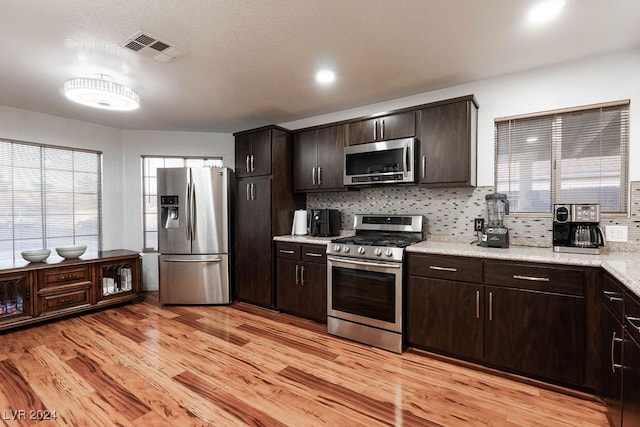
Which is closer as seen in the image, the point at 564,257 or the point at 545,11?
the point at 545,11

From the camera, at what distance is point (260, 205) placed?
369cm

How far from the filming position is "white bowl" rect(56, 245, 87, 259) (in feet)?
11.5

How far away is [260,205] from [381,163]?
5.02ft

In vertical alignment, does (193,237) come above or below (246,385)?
above

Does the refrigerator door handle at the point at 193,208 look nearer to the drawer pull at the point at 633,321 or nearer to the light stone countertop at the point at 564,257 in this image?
the light stone countertop at the point at 564,257

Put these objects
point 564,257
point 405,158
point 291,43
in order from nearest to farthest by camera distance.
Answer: point 564,257, point 291,43, point 405,158

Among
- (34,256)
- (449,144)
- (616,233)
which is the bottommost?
(34,256)

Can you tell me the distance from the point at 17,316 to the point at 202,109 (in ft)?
9.50

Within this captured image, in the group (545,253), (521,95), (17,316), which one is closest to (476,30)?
(521,95)

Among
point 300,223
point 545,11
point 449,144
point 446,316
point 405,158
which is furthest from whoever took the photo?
point 300,223

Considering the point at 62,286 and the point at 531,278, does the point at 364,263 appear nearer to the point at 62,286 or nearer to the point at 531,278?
the point at 531,278

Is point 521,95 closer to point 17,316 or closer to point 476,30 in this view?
point 476,30

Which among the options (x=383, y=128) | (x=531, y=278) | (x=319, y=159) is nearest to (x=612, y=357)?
(x=531, y=278)

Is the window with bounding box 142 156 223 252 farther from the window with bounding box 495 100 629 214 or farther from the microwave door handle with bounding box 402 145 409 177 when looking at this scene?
the window with bounding box 495 100 629 214
